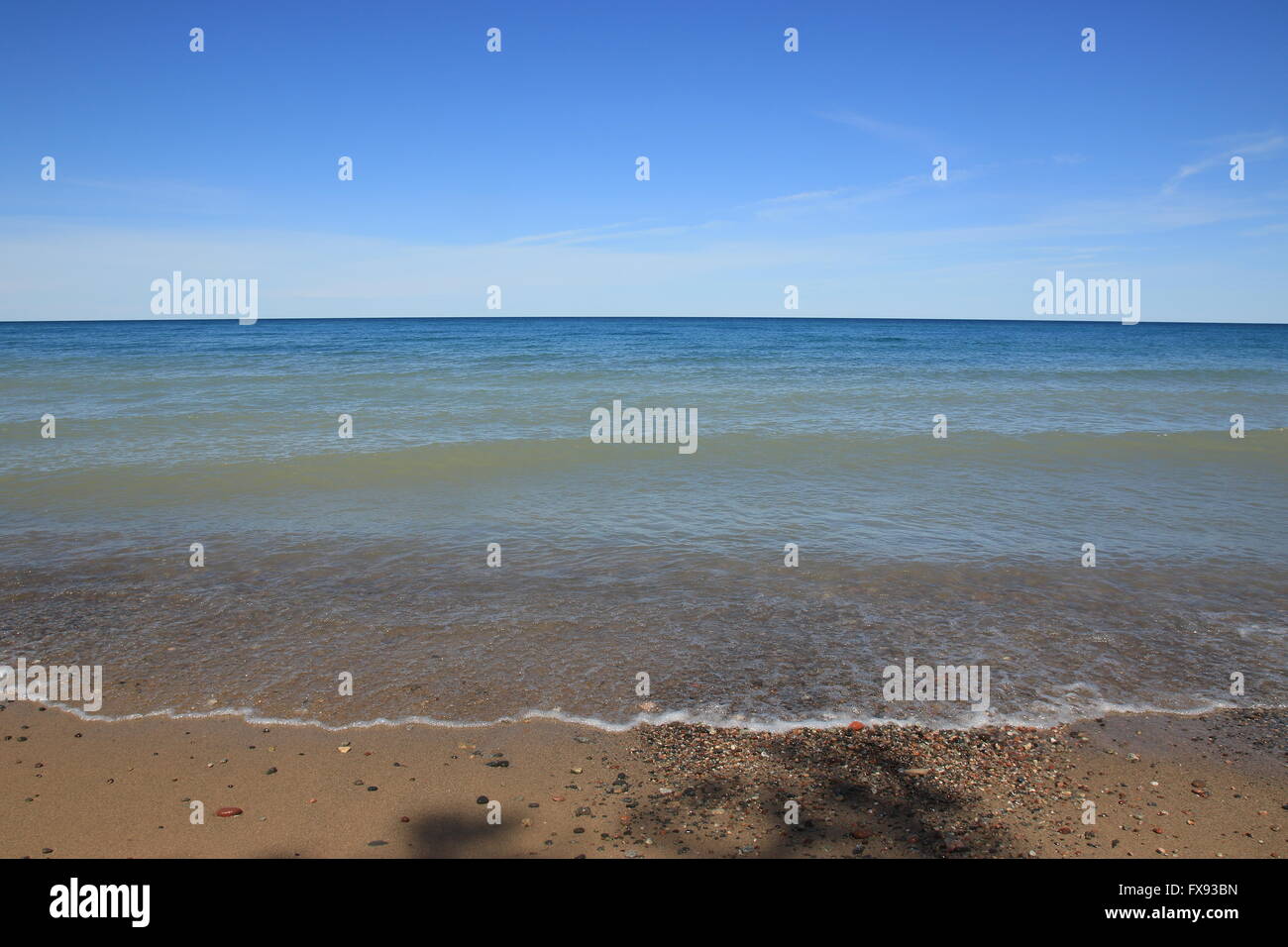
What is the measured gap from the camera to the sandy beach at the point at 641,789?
140 inches

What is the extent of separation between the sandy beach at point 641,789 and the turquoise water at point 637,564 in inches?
13.6

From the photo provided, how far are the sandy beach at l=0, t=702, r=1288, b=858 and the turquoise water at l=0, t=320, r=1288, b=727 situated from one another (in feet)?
1.13

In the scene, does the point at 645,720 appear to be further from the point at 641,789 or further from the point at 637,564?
the point at 637,564

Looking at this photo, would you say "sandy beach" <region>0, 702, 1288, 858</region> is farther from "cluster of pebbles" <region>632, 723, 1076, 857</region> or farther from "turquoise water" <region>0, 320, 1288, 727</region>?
"turquoise water" <region>0, 320, 1288, 727</region>

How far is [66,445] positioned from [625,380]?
19.0 meters

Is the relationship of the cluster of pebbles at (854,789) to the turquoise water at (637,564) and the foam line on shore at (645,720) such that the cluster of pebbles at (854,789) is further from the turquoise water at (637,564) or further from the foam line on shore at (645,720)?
the turquoise water at (637,564)

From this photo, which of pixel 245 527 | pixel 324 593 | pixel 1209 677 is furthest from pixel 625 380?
pixel 1209 677

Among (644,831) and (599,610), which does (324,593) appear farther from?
(644,831)

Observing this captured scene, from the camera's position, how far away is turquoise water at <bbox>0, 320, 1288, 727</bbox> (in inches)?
209

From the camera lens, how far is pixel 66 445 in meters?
14.2

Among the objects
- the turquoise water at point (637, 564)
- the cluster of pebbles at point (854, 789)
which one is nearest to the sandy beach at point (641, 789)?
the cluster of pebbles at point (854, 789)

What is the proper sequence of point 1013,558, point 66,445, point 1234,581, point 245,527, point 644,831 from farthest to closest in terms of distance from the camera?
point 66,445 → point 245,527 → point 1013,558 → point 1234,581 → point 644,831

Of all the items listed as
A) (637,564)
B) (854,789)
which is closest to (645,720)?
(854,789)

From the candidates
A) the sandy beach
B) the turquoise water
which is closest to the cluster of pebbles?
the sandy beach
